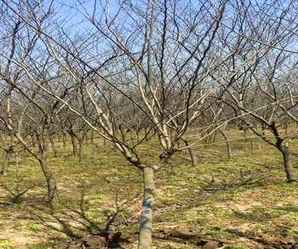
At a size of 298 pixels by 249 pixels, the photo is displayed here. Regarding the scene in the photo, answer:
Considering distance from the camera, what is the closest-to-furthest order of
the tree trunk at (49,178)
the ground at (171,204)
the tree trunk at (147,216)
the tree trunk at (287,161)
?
the tree trunk at (147,216) → the ground at (171,204) → the tree trunk at (49,178) → the tree trunk at (287,161)

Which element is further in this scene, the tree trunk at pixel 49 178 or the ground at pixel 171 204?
the tree trunk at pixel 49 178

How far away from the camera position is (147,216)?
22.6ft

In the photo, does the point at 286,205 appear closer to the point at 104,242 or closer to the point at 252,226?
the point at 252,226

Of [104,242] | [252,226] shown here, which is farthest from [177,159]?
[104,242]

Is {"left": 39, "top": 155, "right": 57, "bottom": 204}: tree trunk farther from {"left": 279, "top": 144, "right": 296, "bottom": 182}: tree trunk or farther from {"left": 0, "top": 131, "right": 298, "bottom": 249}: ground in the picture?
{"left": 279, "top": 144, "right": 296, "bottom": 182}: tree trunk

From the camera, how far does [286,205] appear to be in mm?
12367

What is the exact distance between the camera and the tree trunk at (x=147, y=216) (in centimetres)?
686

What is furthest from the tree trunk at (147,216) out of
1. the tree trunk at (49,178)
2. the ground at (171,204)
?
the tree trunk at (49,178)

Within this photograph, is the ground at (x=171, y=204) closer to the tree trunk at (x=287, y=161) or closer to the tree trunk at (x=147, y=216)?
the tree trunk at (x=287, y=161)

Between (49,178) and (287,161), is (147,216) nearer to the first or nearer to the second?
(49,178)

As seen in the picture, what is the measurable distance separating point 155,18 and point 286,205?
281 inches

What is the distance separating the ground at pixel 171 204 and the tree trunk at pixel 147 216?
1.41 metres

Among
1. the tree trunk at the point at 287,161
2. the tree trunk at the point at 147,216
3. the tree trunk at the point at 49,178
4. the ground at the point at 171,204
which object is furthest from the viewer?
the tree trunk at the point at 287,161

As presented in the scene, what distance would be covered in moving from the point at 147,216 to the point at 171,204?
652cm
